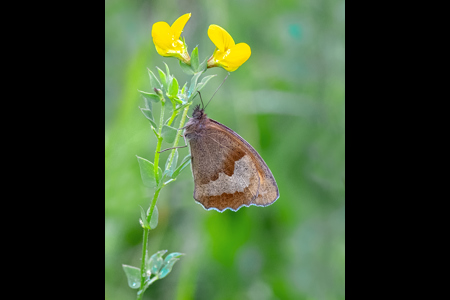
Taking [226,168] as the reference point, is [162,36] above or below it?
above

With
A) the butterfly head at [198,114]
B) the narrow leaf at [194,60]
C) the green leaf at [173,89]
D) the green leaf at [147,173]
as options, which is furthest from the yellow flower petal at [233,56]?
the green leaf at [147,173]

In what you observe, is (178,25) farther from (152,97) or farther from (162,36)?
(152,97)

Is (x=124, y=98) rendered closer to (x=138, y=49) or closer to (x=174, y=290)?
(x=138, y=49)

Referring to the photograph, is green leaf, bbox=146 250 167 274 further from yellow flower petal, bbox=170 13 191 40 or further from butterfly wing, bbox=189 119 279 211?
yellow flower petal, bbox=170 13 191 40

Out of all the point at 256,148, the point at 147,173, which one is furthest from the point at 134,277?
the point at 256,148

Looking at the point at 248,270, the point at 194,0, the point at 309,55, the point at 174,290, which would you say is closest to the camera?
the point at 174,290

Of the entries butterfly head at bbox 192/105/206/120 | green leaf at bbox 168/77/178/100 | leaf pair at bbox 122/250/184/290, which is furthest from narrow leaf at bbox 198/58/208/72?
leaf pair at bbox 122/250/184/290

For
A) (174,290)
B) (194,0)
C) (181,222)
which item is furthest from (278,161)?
(194,0)
